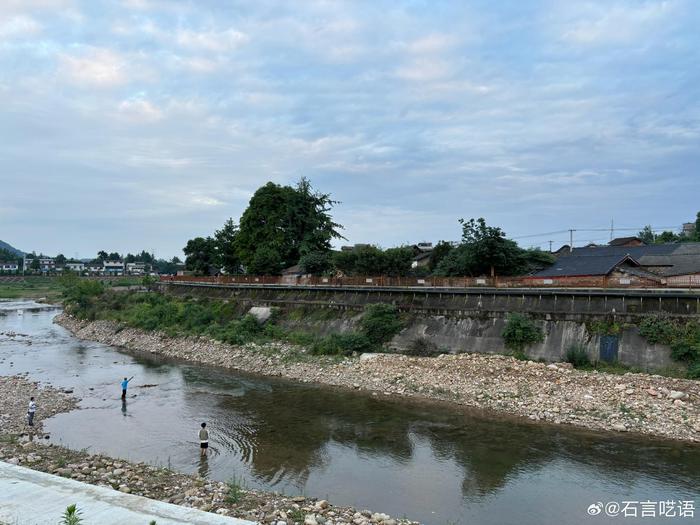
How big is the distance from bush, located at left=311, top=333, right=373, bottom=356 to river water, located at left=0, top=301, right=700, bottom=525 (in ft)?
18.5

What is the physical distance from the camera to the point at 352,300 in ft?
141

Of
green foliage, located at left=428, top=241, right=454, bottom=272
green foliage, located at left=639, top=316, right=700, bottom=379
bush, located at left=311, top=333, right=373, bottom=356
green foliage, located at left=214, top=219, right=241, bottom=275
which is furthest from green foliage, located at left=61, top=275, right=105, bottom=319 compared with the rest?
green foliage, located at left=639, top=316, right=700, bottom=379

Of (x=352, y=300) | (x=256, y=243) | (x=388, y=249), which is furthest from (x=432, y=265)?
(x=256, y=243)

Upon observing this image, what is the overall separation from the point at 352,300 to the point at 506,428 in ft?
75.2

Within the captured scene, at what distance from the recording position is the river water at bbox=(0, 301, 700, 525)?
49.2 feet

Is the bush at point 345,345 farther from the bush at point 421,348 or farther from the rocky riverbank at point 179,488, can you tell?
the rocky riverbank at point 179,488

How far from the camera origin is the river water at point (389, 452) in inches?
590

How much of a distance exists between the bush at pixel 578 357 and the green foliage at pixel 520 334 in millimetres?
2153

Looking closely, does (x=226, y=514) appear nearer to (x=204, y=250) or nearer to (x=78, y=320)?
(x=78, y=320)

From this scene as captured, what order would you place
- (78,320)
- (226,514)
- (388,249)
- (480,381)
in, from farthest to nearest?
(78,320) < (388,249) < (480,381) < (226,514)

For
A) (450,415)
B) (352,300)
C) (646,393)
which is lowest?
(450,415)

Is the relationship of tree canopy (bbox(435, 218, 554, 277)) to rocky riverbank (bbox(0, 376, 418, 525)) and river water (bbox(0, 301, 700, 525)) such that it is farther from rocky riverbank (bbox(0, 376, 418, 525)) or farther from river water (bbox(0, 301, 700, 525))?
rocky riverbank (bbox(0, 376, 418, 525))

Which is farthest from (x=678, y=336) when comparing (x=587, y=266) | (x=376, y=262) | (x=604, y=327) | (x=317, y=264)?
(x=317, y=264)

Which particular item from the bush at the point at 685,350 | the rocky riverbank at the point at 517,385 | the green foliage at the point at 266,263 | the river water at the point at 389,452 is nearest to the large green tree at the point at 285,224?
the green foliage at the point at 266,263
